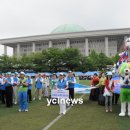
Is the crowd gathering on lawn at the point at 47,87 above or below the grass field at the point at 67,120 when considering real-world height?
above

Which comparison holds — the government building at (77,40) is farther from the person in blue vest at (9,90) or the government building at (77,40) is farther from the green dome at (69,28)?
the person in blue vest at (9,90)

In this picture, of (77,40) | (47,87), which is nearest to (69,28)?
(77,40)

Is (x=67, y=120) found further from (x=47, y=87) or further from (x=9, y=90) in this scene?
(x=47, y=87)

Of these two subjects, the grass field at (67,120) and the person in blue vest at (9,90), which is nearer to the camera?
the grass field at (67,120)

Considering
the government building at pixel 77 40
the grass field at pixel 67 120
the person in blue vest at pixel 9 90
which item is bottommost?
the grass field at pixel 67 120

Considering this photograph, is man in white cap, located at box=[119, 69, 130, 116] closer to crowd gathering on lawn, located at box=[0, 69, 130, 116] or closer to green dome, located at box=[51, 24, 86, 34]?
crowd gathering on lawn, located at box=[0, 69, 130, 116]

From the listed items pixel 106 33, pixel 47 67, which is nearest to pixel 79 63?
pixel 47 67

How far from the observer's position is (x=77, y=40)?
11731cm

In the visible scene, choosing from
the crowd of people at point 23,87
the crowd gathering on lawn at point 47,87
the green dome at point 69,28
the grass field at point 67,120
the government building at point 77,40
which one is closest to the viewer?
the grass field at point 67,120

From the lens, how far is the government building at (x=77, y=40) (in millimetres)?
109375

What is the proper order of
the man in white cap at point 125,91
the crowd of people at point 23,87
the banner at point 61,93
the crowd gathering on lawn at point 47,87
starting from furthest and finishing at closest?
the crowd of people at point 23,87
the crowd gathering on lawn at point 47,87
the banner at point 61,93
the man in white cap at point 125,91

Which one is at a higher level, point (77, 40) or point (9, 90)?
point (77, 40)

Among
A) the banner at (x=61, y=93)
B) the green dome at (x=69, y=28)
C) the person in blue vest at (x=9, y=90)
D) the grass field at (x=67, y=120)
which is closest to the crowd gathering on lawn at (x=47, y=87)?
the person in blue vest at (x=9, y=90)

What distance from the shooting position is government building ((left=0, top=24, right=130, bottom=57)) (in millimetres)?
109375
